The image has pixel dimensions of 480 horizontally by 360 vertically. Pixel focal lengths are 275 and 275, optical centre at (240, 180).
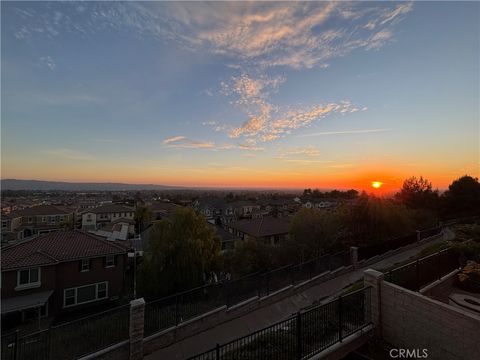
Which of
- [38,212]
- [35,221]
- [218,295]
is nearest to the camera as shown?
[218,295]

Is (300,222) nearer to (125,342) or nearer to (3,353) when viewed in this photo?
(125,342)

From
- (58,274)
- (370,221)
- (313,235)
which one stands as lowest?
(58,274)

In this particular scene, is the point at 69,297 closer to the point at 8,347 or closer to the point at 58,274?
the point at 58,274

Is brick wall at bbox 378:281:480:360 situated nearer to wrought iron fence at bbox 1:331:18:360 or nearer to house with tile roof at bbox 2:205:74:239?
wrought iron fence at bbox 1:331:18:360

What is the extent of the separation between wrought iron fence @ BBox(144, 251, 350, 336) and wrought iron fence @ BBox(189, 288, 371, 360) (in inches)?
116

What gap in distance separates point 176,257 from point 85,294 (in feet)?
25.2

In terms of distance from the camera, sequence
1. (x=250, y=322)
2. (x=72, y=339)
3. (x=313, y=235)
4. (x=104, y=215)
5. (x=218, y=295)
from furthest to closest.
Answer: (x=104, y=215)
(x=313, y=235)
(x=218, y=295)
(x=250, y=322)
(x=72, y=339)

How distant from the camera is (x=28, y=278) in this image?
1719 centimetres

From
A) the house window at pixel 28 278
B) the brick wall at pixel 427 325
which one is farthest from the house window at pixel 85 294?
the brick wall at pixel 427 325

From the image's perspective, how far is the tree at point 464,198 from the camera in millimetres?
34281

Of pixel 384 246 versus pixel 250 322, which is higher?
pixel 384 246

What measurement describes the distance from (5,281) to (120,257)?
260 inches

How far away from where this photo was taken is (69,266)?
18688 mm

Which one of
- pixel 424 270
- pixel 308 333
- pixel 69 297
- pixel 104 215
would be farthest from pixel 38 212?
pixel 424 270
